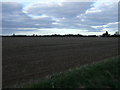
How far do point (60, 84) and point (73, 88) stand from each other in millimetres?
680

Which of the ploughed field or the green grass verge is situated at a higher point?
the green grass verge

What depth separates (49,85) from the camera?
637 centimetres

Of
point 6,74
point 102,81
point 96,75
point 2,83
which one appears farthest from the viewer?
point 6,74

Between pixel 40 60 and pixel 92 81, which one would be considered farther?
pixel 40 60

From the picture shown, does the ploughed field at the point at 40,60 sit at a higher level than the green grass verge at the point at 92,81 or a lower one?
lower

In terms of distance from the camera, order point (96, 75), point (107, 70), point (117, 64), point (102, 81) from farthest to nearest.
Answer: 1. point (117, 64)
2. point (107, 70)
3. point (96, 75)
4. point (102, 81)

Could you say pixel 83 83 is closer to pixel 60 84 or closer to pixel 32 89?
pixel 60 84

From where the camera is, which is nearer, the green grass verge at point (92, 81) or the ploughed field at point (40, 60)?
the green grass verge at point (92, 81)

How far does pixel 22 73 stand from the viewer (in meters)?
11.2

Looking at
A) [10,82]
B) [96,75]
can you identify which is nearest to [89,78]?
[96,75]

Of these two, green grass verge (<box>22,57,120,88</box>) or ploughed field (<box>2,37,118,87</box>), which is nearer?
green grass verge (<box>22,57,120,88</box>)

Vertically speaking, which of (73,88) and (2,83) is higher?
(73,88)

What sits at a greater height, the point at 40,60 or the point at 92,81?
the point at 92,81

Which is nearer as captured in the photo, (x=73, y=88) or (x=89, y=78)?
(x=73, y=88)
